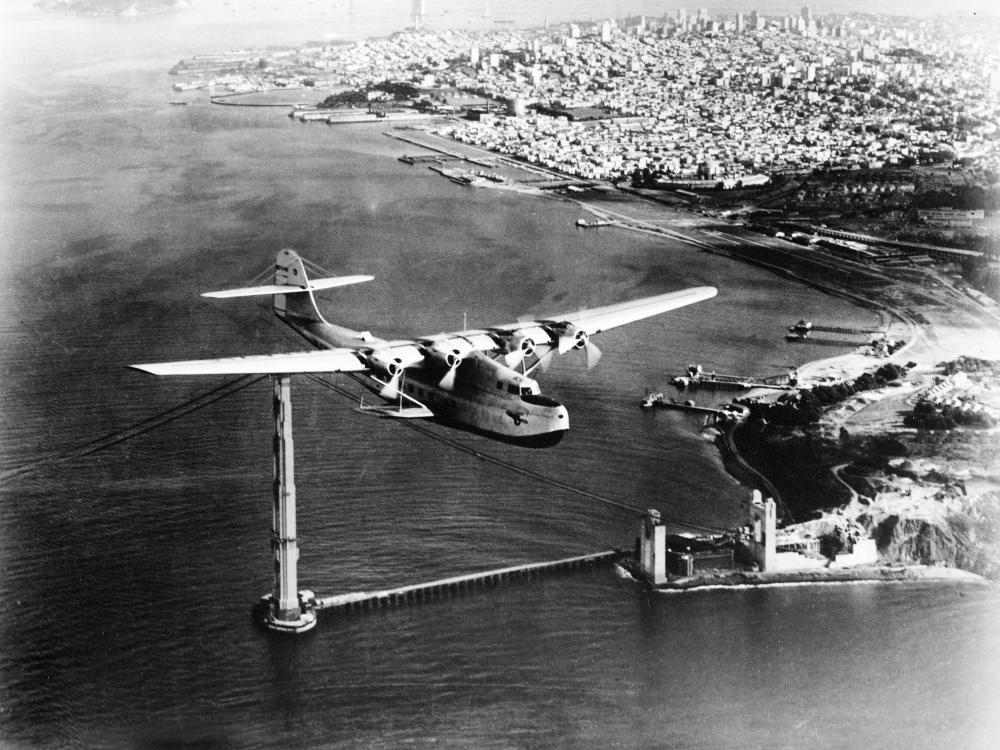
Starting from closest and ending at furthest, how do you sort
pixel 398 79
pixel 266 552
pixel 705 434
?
1. pixel 266 552
2. pixel 705 434
3. pixel 398 79

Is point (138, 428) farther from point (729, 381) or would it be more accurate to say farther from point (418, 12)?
point (729, 381)

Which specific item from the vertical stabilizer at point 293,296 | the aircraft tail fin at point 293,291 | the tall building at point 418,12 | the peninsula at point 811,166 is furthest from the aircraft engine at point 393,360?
the tall building at point 418,12

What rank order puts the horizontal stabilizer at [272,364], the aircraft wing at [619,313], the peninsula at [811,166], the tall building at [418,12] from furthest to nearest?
1. the tall building at [418,12]
2. the peninsula at [811,166]
3. the aircraft wing at [619,313]
4. the horizontal stabilizer at [272,364]

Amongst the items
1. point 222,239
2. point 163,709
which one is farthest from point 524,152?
point 163,709

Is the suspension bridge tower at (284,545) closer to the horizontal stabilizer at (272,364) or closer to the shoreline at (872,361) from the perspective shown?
the horizontal stabilizer at (272,364)

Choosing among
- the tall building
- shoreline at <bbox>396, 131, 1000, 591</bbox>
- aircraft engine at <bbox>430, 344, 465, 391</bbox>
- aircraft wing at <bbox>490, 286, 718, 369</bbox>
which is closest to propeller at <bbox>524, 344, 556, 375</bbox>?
aircraft wing at <bbox>490, 286, 718, 369</bbox>

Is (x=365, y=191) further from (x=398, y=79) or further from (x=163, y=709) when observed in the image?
(x=163, y=709)

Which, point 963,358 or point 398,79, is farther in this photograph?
point 398,79
